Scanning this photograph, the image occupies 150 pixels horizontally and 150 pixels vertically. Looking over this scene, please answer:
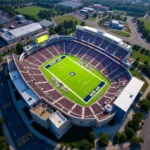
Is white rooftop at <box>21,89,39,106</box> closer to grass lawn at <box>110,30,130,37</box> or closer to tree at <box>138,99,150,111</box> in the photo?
tree at <box>138,99,150,111</box>

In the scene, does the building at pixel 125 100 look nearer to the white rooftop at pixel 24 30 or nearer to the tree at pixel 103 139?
the tree at pixel 103 139

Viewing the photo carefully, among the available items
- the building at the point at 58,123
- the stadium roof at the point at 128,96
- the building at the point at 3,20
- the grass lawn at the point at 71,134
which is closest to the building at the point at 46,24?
the building at the point at 3,20

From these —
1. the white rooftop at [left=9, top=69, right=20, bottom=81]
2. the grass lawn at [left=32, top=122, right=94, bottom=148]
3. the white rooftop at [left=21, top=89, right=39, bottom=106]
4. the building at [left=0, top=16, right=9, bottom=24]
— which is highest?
the building at [left=0, top=16, right=9, bottom=24]

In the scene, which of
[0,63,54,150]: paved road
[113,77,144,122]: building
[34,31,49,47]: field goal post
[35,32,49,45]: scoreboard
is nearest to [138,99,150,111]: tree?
[113,77,144,122]: building

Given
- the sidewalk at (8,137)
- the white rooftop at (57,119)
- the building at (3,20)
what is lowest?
the sidewalk at (8,137)

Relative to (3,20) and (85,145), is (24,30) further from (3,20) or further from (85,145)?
(85,145)

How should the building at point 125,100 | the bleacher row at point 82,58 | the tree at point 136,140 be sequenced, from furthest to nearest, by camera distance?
1. the bleacher row at point 82,58
2. the building at point 125,100
3. the tree at point 136,140
